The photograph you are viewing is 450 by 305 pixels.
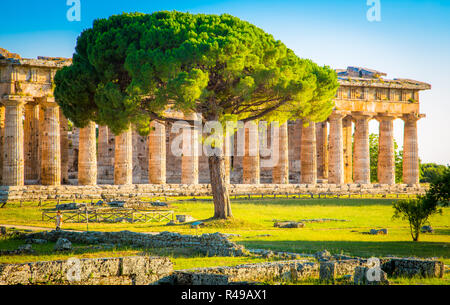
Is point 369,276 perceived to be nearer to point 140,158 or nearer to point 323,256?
point 323,256

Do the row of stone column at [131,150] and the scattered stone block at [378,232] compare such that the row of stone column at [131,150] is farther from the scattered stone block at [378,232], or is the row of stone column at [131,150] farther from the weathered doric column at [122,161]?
the scattered stone block at [378,232]

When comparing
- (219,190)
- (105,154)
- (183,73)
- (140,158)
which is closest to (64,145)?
(105,154)

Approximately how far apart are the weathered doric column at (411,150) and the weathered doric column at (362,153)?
14.6 feet

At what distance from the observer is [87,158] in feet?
142

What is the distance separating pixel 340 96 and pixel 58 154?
26112mm

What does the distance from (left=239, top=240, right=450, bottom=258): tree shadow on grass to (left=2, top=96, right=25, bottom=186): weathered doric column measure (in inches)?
964

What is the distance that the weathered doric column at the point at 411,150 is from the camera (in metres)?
56.6

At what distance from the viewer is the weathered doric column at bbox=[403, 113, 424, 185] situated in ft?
186

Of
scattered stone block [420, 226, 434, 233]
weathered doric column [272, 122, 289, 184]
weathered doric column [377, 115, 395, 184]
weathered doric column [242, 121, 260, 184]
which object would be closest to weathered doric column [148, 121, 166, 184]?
weathered doric column [242, 121, 260, 184]

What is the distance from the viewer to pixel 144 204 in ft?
115

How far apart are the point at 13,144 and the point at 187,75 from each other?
19.9m

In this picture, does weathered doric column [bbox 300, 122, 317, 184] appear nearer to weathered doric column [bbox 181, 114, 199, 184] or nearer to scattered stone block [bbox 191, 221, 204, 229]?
weathered doric column [bbox 181, 114, 199, 184]

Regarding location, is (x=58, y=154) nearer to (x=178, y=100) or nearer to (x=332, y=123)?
(x=178, y=100)
